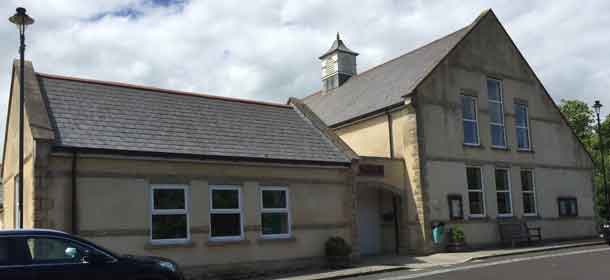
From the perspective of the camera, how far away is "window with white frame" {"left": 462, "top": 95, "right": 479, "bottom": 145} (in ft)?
83.0

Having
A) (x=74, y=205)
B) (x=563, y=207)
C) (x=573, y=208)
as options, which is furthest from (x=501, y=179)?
(x=74, y=205)

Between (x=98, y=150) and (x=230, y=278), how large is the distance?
496 cm

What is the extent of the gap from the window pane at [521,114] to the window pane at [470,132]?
3.09 m

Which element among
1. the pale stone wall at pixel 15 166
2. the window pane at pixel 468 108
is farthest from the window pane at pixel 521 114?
the pale stone wall at pixel 15 166

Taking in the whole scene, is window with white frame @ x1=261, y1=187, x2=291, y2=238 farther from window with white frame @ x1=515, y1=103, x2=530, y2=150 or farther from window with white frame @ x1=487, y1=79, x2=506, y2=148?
window with white frame @ x1=515, y1=103, x2=530, y2=150

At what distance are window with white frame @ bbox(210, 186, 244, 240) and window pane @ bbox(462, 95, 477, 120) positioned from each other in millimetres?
11540

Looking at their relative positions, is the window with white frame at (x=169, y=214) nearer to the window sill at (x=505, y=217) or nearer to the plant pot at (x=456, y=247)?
the plant pot at (x=456, y=247)

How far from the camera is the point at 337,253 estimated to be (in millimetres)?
18984

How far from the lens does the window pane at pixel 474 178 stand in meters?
24.9

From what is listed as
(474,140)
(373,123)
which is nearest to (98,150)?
(373,123)

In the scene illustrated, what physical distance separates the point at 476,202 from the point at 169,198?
43.8 feet

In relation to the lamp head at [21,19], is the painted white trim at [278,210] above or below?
below

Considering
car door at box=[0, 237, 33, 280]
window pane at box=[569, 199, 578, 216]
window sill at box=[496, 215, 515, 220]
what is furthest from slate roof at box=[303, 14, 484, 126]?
car door at box=[0, 237, 33, 280]

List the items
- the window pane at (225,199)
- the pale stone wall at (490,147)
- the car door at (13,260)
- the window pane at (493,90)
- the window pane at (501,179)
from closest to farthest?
the car door at (13,260)
the window pane at (225,199)
the pale stone wall at (490,147)
the window pane at (501,179)
the window pane at (493,90)
